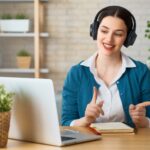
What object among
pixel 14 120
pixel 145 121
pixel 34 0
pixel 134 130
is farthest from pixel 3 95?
pixel 34 0

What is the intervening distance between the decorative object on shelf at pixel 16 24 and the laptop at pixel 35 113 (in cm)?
287

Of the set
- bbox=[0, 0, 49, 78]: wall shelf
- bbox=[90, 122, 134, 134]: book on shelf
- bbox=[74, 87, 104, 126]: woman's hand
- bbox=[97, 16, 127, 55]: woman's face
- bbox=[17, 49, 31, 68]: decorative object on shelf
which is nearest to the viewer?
bbox=[90, 122, 134, 134]: book on shelf

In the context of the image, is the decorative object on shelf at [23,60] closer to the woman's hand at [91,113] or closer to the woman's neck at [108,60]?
the woman's neck at [108,60]

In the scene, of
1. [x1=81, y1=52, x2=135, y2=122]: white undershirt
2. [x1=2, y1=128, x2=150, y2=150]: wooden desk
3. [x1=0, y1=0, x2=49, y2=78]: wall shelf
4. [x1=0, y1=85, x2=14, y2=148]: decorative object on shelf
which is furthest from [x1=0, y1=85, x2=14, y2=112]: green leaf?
[x1=0, y1=0, x2=49, y2=78]: wall shelf

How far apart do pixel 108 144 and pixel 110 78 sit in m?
0.72

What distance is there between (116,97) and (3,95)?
2.87ft

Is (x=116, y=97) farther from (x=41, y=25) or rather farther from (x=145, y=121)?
(x=41, y=25)

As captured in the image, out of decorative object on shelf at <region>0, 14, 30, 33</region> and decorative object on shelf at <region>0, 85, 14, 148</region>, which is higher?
decorative object on shelf at <region>0, 14, 30, 33</region>

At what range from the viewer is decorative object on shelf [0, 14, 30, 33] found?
4.44 meters

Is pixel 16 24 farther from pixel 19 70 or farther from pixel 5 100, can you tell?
pixel 5 100

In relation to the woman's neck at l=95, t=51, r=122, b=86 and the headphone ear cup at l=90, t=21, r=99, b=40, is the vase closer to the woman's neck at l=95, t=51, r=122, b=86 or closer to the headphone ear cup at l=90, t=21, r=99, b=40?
the woman's neck at l=95, t=51, r=122, b=86

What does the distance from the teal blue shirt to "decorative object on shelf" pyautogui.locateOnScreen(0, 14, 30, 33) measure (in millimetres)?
2208

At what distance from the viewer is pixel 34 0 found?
4406 mm

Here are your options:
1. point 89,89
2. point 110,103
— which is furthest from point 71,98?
point 110,103
